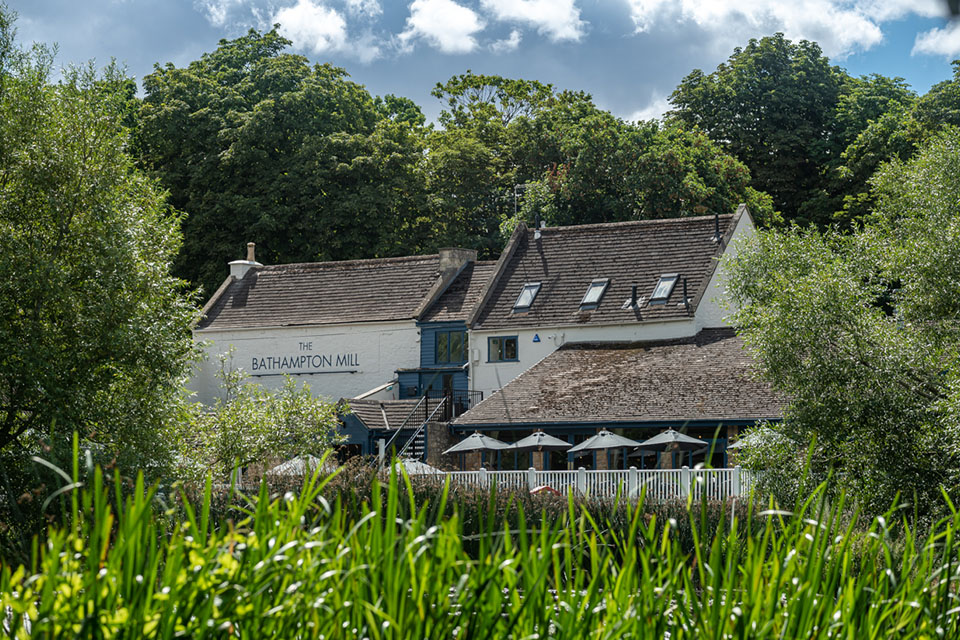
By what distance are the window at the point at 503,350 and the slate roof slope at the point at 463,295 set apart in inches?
76.9

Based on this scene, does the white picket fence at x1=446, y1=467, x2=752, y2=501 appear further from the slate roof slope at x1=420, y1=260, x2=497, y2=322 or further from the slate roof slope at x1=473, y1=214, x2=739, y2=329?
the slate roof slope at x1=420, y1=260, x2=497, y2=322

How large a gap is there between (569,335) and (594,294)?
1.87m

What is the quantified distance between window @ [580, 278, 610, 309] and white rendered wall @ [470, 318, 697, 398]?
1.07m

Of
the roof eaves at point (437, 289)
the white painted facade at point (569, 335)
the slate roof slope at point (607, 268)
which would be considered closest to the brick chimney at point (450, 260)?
the roof eaves at point (437, 289)

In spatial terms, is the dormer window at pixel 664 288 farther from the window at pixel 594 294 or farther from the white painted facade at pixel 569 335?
the window at pixel 594 294

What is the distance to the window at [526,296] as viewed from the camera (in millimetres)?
41719

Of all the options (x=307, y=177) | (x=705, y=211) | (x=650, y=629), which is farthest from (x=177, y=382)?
(x=307, y=177)

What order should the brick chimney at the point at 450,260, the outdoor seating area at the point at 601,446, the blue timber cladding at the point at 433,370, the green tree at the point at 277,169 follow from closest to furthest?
the outdoor seating area at the point at 601,446 → the blue timber cladding at the point at 433,370 → the brick chimney at the point at 450,260 → the green tree at the point at 277,169

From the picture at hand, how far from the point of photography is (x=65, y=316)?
67.8ft

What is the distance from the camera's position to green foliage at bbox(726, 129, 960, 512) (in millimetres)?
20812

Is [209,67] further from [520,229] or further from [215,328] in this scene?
[520,229]

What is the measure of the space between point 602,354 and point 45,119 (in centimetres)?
2105

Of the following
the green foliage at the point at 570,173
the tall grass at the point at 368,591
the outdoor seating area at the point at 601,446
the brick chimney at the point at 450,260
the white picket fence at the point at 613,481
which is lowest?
the white picket fence at the point at 613,481

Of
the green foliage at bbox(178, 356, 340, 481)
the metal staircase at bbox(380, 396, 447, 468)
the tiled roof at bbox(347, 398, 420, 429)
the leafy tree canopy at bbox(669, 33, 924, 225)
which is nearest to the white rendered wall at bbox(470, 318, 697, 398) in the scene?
the metal staircase at bbox(380, 396, 447, 468)
